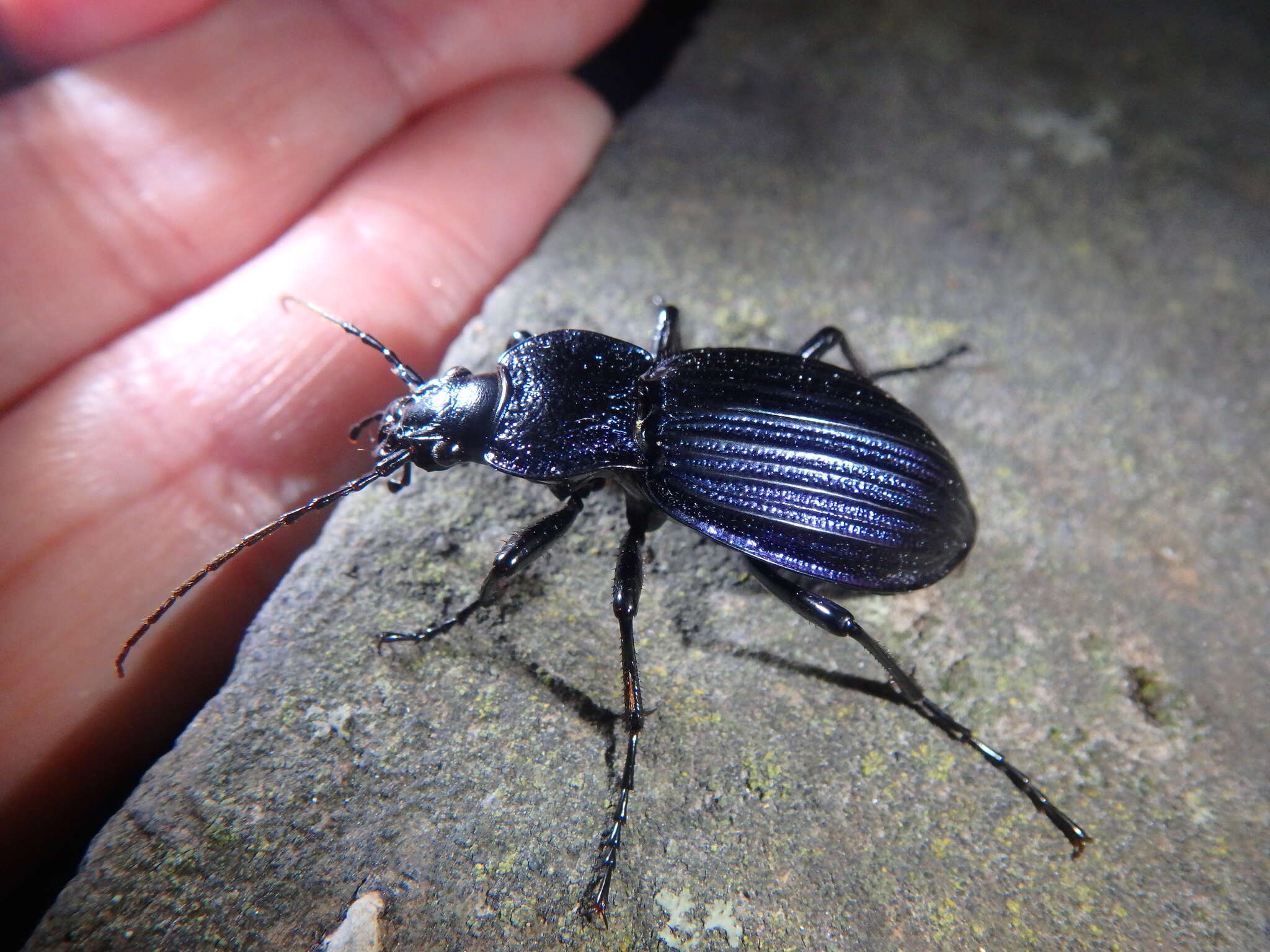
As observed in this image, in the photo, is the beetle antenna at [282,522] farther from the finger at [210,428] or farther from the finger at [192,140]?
the finger at [192,140]

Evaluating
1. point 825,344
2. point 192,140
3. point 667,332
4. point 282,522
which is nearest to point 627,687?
point 282,522

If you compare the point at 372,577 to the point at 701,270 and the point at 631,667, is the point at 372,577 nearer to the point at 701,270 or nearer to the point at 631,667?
the point at 631,667

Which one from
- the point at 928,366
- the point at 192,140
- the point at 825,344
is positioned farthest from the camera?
the point at 192,140

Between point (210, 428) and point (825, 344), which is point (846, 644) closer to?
point (825, 344)

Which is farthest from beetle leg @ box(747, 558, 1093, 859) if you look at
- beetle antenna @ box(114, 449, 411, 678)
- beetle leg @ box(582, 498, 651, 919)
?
beetle antenna @ box(114, 449, 411, 678)

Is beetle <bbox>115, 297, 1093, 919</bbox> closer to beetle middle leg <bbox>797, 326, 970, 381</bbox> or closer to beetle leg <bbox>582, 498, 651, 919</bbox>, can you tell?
beetle leg <bbox>582, 498, 651, 919</bbox>

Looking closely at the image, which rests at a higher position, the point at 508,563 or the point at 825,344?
the point at 508,563
